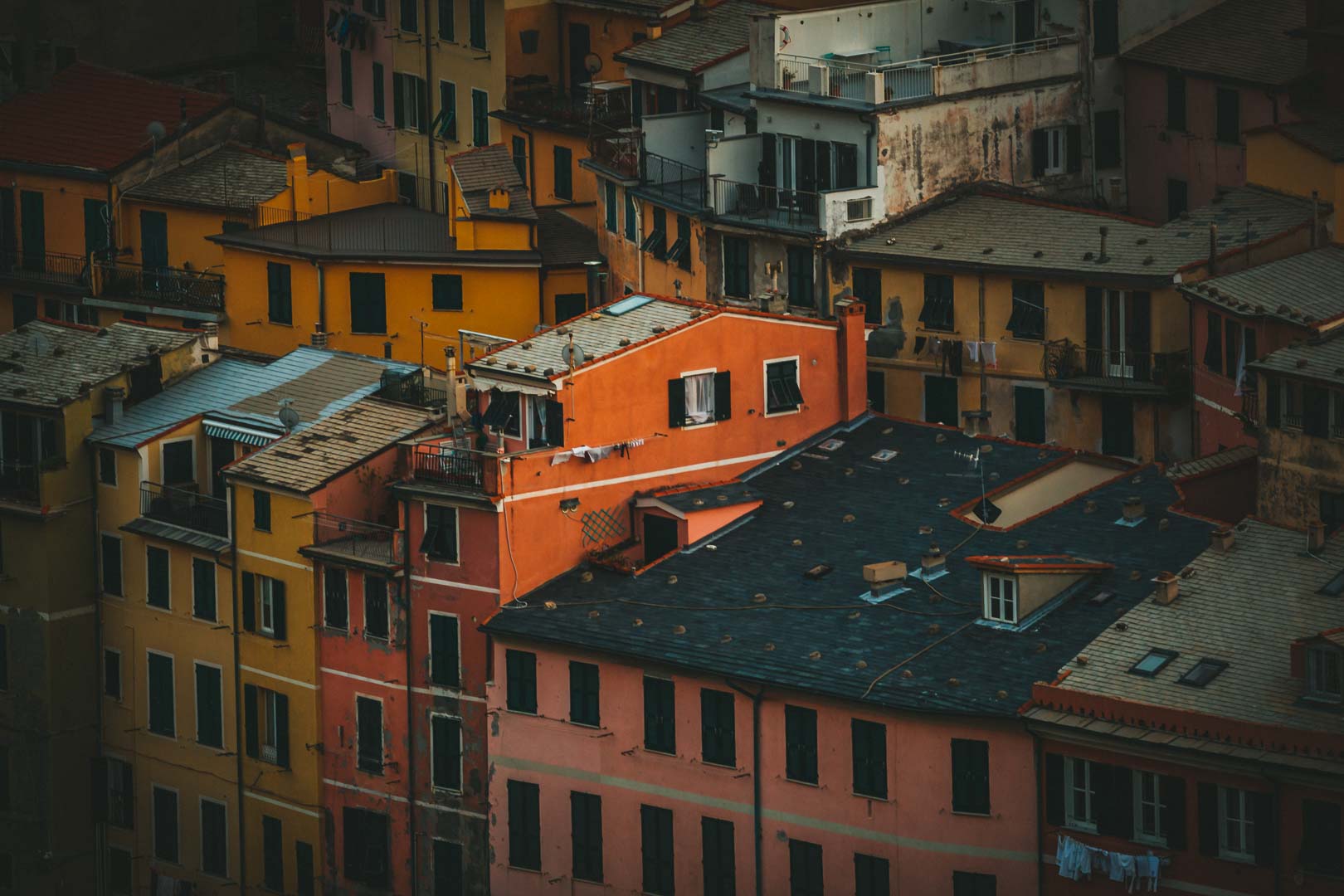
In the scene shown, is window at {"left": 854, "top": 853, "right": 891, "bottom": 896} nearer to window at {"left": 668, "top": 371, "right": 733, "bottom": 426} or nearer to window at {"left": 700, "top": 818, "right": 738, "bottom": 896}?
window at {"left": 700, "top": 818, "right": 738, "bottom": 896}

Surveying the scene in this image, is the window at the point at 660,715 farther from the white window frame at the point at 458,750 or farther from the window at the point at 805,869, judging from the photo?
the white window frame at the point at 458,750

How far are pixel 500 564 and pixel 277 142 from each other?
39028 millimetres

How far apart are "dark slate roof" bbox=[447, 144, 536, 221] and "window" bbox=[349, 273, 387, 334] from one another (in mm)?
3907

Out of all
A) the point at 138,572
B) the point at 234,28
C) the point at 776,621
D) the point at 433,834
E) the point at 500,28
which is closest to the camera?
the point at 776,621

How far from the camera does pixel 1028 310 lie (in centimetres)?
10912

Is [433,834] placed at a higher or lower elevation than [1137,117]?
lower

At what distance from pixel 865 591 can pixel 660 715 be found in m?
6.05

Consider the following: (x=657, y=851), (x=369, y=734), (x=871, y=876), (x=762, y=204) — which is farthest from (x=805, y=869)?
(x=762, y=204)

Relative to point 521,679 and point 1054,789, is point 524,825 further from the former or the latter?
point 1054,789

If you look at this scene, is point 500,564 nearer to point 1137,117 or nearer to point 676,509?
point 676,509

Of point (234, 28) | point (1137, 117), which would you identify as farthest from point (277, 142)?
point (1137, 117)

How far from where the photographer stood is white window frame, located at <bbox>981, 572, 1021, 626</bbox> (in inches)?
3627

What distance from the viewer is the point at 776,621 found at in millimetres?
94875

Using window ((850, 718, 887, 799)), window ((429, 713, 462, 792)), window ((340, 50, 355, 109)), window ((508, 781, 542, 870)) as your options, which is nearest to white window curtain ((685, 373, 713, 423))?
window ((429, 713, 462, 792))
